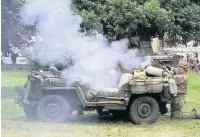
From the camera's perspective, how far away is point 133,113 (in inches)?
464

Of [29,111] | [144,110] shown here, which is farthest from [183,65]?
[29,111]

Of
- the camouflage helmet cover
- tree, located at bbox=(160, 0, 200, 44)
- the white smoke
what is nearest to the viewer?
the white smoke

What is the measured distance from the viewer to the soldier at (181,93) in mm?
12430

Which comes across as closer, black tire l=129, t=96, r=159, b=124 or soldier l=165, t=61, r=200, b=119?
black tire l=129, t=96, r=159, b=124

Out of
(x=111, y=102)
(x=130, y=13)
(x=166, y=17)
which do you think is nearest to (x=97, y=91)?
(x=111, y=102)

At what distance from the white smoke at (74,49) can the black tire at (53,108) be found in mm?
507

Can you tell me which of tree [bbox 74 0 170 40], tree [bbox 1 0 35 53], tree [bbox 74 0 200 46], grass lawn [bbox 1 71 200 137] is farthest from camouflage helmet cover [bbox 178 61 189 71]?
tree [bbox 74 0 170 40]

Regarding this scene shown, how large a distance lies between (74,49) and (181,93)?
2693 mm

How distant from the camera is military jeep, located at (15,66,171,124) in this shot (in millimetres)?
11555

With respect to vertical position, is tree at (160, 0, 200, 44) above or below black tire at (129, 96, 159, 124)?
above

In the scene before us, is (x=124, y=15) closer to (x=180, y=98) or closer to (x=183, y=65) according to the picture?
(x=183, y=65)

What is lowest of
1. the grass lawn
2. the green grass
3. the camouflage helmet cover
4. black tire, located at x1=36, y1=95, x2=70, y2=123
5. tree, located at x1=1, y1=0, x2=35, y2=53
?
the grass lawn

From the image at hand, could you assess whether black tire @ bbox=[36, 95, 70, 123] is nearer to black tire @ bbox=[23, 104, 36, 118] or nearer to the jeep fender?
the jeep fender

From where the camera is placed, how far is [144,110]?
11.8 metres
